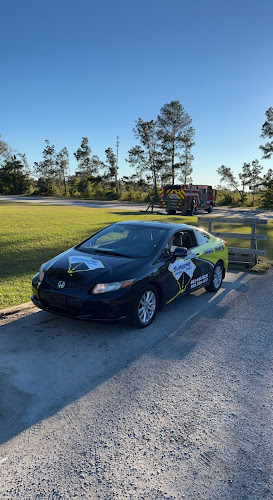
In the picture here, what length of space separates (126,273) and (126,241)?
117 cm

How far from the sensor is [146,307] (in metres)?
4.68

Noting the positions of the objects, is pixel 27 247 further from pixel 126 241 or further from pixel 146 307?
pixel 146 307

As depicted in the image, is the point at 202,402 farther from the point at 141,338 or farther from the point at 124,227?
the point at 124,227

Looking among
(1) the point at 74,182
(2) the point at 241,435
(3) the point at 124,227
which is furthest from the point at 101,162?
(2) the point at 241,435

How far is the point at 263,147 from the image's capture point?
4209 cm

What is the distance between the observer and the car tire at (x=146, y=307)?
446 centimetres

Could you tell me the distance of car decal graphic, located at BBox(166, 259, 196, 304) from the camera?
5177 millimetres

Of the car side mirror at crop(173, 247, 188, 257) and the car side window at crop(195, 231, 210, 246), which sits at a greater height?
the car side window at crop(195, 231, 210, 246)

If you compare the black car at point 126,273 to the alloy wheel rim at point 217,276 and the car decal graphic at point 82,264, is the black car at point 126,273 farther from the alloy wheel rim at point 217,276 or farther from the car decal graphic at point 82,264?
the alloy wheel rim at point 217,276

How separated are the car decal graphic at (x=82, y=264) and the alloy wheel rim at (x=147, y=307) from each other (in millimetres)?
717

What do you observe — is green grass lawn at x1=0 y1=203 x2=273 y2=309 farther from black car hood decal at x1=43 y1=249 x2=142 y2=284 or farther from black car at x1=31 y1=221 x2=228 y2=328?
black car at x1=31 y1=221 x2=228 y2=328

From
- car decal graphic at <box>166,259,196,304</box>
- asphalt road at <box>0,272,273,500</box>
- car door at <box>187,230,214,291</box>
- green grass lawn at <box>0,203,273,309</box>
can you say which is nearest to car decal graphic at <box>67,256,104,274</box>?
asphalt road at <box>0,272,273,500</box>

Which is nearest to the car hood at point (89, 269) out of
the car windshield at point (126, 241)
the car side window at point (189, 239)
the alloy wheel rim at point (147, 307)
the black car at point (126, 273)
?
the black car at point (126, 273)

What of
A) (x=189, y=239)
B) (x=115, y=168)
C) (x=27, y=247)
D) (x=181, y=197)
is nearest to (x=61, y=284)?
(x=189, y=239)
